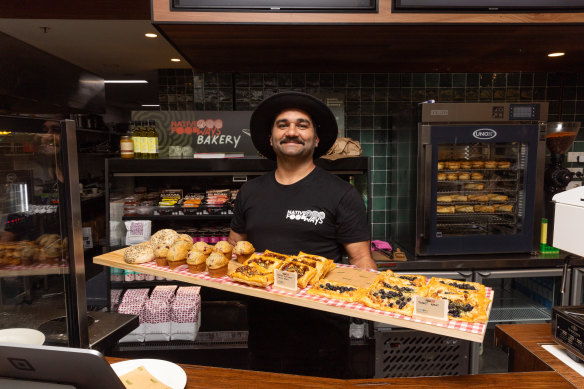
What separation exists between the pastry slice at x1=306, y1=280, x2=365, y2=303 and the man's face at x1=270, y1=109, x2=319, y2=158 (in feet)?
2.33

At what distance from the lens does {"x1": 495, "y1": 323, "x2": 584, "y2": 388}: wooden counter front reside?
1363 millimetres

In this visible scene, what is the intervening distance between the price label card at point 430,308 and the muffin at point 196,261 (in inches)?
37.0

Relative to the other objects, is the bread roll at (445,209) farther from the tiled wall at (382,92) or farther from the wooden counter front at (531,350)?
the wooden counter front at (531,350)

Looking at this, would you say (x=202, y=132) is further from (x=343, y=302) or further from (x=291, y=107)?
(x=343, y=302)

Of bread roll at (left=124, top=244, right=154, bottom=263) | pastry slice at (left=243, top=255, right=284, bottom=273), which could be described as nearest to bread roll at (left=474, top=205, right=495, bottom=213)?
pastry slice at (left=243, top=255, right=284, bottom=273)

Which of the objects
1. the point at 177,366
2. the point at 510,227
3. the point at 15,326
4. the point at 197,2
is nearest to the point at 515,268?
the point at 510,227

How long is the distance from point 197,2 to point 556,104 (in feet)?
11.2

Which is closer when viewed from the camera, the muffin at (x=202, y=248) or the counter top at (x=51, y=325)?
the counter top at (x=51, y=325)

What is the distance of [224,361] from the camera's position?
110 inches

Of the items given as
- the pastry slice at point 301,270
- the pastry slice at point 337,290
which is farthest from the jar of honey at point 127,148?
the pastry slice at point 337,290

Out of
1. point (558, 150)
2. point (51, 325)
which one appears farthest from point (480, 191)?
point (51, 325)

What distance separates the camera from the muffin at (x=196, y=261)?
1721 millimetres

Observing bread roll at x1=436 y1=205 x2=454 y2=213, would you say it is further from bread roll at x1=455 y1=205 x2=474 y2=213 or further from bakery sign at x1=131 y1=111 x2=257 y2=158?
bakery sign at x1=131 y1=111 x2=257 y2=158

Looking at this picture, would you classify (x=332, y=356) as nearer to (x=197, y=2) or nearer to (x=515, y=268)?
(x=515, y=268)
